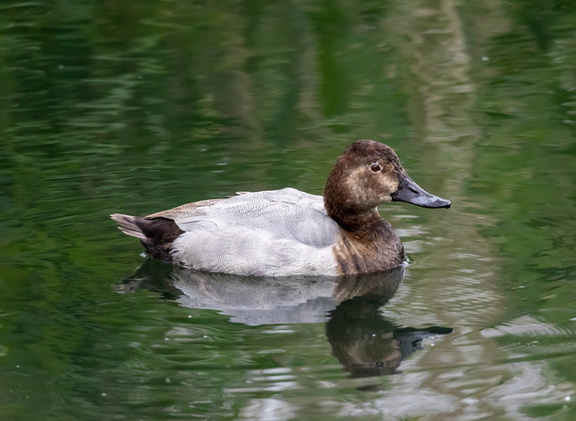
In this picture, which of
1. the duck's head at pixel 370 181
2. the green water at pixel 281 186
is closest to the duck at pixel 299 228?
Result: the duck's head at pixel 370 181

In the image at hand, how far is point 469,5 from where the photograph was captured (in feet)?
47.9

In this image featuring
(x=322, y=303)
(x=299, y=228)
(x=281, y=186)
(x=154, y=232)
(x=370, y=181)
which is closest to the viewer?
(x=322, y=303)

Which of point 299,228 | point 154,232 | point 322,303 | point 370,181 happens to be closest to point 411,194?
point 370,181

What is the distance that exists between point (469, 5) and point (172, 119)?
507 cm

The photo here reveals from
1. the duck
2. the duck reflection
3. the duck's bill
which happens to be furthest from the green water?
the duck's bill

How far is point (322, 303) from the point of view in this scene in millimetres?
7488

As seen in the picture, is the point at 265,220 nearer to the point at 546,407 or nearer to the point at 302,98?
the point at 546,407

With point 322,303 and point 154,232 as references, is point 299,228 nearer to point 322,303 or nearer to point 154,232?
point 322,303

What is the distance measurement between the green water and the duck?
0.18 meters

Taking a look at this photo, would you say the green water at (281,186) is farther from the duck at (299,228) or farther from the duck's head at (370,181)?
the duck's head at (370,181)

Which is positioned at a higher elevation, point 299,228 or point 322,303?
point 299,228

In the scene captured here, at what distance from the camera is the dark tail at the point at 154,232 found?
823 centimetres

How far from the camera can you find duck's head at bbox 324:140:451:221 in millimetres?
8141

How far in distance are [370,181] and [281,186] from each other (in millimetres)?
1529
